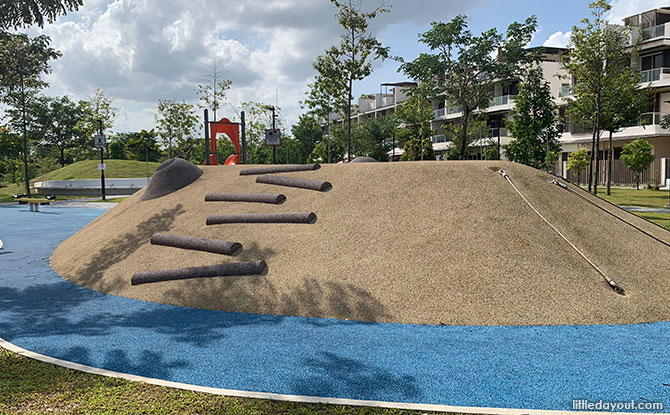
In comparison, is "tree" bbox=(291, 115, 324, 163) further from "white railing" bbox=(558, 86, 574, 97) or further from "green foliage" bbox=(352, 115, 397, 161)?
"white railing" bbox=(558, 86, 574, 97)

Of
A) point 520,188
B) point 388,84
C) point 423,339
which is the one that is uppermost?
point 388,84

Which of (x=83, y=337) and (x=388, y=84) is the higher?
(x=388, y=84)

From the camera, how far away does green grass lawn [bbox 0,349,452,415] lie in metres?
4.23

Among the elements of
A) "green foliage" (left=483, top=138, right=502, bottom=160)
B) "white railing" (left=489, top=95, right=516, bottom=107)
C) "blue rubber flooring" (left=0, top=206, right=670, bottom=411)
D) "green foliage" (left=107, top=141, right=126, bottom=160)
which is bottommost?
"blue rubber flooring" (left=0, top=206, right=670, bottom=411)

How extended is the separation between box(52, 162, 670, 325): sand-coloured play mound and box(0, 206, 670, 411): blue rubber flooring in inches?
20.2

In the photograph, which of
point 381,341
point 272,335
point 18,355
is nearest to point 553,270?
point 381,341

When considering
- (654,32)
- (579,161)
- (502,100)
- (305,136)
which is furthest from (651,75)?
(305,136)

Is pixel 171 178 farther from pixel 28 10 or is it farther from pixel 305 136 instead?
pixel 305 136

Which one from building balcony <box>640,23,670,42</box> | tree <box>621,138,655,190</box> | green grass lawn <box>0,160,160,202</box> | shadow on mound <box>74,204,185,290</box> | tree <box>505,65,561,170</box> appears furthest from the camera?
green grass lawn <box>0,160,160,202</box>

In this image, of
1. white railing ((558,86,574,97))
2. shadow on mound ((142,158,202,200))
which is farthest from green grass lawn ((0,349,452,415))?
white railing ((558,86,574,97))

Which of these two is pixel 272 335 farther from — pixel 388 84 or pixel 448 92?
pixel 388 84

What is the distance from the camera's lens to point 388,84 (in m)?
72.9

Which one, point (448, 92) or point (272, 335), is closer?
point (272, 335)

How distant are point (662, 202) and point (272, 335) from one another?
2585 cm
